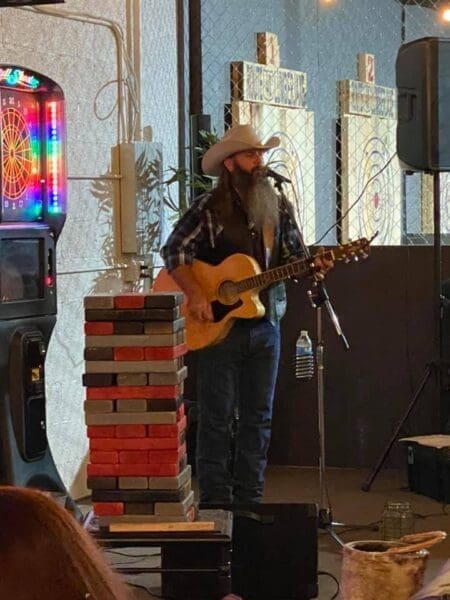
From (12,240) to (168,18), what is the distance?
235cm

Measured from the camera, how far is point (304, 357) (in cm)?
527

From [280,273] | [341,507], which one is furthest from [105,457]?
[341,507]

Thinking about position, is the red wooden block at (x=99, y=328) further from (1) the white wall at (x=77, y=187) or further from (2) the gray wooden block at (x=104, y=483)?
(1) the white wall at (x=77, y=187)

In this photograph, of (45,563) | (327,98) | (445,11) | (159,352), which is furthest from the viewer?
(327,98)

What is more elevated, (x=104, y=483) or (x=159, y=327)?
(x=159, y=327)

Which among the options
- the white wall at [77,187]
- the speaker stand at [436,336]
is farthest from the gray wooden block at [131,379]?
the speaker stand at [436,336]

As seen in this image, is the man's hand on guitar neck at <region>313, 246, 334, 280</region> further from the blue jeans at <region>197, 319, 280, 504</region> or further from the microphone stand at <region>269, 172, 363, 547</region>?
the blue jeans at <region>197, 319, 280, 504</region>

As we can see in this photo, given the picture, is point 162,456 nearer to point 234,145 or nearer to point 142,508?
point 142,508

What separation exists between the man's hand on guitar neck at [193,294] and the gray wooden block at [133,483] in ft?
3.13

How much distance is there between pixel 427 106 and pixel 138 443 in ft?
7.74

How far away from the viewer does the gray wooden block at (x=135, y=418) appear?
3.30 metres

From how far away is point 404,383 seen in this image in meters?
5.50

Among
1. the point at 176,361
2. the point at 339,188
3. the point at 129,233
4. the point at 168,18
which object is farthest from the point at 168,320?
the point at 339,188

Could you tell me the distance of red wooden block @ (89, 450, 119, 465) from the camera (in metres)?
3.32
